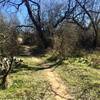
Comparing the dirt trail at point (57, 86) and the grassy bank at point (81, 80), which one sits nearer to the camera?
the dirt trail at point (57, 86)

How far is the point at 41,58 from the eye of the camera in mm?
31031

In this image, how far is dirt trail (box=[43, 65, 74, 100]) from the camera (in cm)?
1524

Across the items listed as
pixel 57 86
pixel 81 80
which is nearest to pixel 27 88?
pixel 57 86

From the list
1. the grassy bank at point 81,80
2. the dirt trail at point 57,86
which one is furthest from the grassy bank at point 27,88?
the grassy bank at point 81,80

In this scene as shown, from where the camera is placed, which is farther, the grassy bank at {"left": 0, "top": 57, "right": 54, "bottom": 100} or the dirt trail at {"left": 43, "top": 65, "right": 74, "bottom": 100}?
the dirt trail at {"left": 43, "top": 65, "right": 74, "bottom": 100}

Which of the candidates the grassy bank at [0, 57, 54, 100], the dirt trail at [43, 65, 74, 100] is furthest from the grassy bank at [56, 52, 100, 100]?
the grassy bank at [0, 57, 54, 100]

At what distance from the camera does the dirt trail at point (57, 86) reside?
50.0 ft

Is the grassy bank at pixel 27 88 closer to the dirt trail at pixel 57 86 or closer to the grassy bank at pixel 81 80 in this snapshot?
the dirt trail at pixel 57 86

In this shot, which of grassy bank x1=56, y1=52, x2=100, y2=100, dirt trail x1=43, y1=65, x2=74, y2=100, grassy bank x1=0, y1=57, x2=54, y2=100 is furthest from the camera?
grassy bank x1=56, y1=52, x2=100, y2=100

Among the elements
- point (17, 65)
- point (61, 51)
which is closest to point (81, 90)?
point (17, 65)

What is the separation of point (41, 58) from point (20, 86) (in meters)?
14.3

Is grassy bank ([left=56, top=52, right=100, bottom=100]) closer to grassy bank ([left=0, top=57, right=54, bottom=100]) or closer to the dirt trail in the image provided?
the dirt trail

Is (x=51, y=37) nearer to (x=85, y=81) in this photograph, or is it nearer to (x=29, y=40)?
(x=29, y=40)

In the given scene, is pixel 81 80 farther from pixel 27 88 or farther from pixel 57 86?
pixel 27 88
